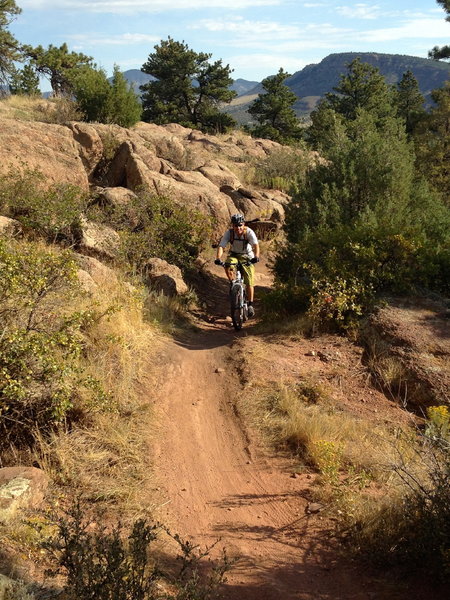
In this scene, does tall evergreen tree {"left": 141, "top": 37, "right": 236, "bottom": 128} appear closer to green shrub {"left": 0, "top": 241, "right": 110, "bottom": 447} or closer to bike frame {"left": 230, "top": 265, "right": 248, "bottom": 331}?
bike frame {"left": 230, "top": 265, "right": 248, "bottom": 331}

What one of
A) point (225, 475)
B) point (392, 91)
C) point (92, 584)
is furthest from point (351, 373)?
point (392, 91)

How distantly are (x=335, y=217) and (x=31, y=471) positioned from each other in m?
8.18

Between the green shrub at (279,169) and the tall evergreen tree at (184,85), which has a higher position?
the tall evergreen tree at (184,85)

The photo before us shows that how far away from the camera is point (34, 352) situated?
15.9 ft

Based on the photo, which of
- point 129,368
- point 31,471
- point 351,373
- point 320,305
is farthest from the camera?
point 320,305

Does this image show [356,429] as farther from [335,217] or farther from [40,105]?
[40,105]

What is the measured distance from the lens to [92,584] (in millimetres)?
2885

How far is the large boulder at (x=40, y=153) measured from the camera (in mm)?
11328

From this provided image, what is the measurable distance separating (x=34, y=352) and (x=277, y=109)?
1317 inches

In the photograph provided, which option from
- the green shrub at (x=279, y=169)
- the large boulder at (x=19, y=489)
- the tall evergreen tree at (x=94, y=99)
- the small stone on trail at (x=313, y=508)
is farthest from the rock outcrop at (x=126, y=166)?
the small stone on trail at (x=313, y=508)

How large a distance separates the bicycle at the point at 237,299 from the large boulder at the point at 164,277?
4.72 feet

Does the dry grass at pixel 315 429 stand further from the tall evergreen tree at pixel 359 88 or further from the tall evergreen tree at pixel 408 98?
the tall evergreen tree at pixel 408 98

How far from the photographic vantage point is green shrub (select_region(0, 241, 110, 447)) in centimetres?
485

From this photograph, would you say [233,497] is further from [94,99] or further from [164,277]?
[94,99]
